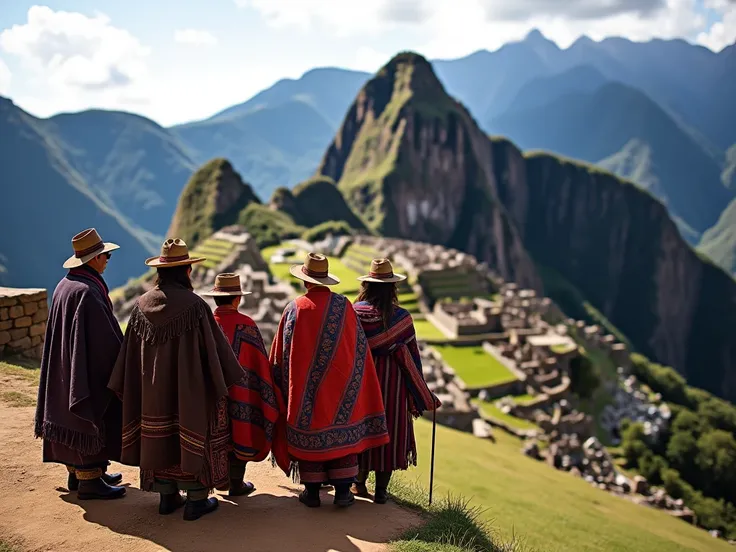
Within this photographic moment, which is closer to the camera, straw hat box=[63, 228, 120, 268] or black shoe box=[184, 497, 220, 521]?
black shoe box=[184, 497, 220, 521]

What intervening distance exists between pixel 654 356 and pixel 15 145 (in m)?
122

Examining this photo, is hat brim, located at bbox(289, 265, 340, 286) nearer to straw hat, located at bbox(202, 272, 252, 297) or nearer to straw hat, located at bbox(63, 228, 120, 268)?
straw hat, located at bbox(202, 272, 252, 297)

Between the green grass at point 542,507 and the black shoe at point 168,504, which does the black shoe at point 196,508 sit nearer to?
the black shoe at point 168,504

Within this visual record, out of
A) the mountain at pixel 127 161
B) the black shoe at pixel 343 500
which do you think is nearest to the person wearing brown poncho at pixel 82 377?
the black shoe at pixel 343 500

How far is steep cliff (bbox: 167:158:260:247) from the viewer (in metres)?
77.4

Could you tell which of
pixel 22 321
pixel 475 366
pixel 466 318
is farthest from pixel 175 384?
pixel 466 318

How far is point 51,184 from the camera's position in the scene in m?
89.9

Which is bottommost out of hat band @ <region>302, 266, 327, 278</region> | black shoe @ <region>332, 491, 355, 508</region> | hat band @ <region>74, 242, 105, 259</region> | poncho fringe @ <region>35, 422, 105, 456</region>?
black shoe @ <region>332, 491, 355, 508</region>

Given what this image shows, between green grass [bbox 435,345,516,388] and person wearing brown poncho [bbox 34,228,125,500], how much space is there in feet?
76.7

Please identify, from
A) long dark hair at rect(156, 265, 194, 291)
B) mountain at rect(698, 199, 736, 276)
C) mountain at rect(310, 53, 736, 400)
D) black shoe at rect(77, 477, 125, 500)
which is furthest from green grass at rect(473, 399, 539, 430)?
→ mountain at rect(698, 199, 736, 276)

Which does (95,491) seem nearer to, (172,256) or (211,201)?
(172,256)

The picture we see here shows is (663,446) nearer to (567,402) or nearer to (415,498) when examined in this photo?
(567,402)

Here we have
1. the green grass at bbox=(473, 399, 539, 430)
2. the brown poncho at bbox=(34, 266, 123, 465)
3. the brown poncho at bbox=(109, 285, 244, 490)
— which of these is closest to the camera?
the brown poncho at bbox=(109, 285, 244, 490)

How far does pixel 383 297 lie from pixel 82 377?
8.76 ft
